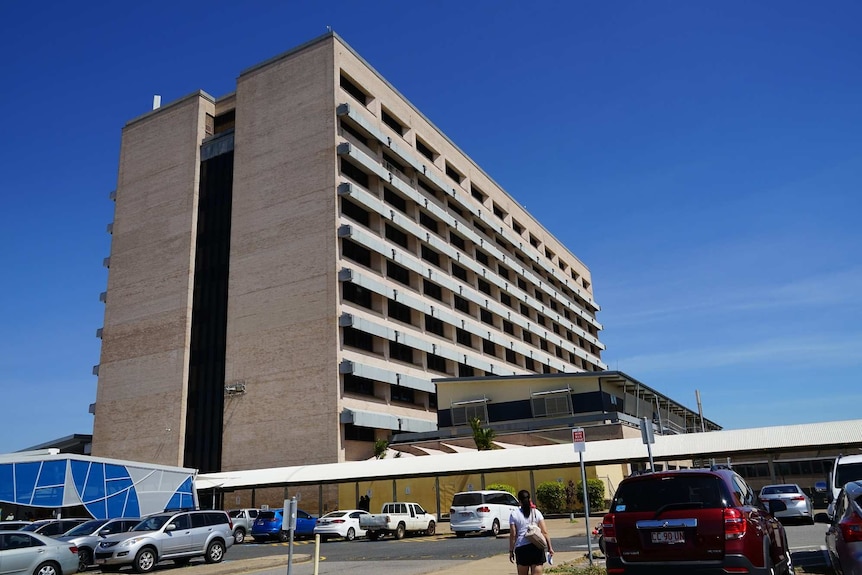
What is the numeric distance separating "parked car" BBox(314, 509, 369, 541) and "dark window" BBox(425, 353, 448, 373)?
30.4 metres

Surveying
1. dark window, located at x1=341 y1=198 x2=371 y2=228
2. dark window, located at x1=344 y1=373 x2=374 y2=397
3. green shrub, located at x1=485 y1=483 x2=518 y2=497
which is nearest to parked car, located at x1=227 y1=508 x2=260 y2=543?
green shrub, located at x1=485 y1=483 x2=518 y2=497

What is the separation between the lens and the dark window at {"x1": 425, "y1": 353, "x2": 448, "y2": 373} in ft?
205

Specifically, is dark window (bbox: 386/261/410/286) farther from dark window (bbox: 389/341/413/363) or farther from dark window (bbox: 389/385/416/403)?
dark window (bbox: 389/385/416/403)

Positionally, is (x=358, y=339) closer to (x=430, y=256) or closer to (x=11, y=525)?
(x=430, y=256)

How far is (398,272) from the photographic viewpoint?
61.2m

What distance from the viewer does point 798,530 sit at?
74.1 ft

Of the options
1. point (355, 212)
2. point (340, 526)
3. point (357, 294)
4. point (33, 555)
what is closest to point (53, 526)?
point (33, 555)

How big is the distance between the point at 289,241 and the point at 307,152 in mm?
7128

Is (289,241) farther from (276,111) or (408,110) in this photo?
(408,110)

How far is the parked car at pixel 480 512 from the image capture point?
92.4 ft

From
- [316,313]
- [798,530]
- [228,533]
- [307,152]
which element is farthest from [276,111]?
[798,530]

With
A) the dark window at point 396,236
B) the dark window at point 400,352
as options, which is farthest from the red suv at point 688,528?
the dark window at point 396,236

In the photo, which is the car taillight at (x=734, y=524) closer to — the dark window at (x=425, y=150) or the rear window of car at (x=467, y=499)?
the rear window of car at (x=467, y=499)

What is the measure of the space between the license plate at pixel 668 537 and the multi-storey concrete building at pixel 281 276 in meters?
39.8
